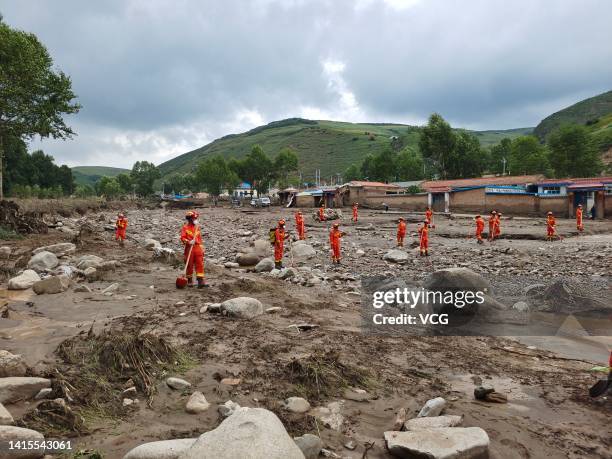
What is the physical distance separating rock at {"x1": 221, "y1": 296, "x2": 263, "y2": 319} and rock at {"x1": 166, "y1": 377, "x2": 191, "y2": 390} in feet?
7.59

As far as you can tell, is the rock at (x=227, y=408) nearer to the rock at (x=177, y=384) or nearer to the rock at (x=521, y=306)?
the rock at (x=177, y=384)

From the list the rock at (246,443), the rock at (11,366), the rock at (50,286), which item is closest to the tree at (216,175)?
the rock at (50,286)

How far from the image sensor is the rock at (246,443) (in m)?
2.31

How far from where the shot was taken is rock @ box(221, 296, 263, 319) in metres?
6.19

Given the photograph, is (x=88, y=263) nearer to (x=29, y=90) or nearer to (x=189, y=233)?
(x=189, y=233)

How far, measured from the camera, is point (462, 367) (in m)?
4.84

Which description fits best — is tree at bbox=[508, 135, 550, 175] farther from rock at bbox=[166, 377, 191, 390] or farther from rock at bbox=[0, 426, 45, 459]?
rock at bbox=[0, 426, 45, 459]

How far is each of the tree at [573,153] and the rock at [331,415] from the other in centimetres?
5216

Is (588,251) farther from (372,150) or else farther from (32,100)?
(372,150)

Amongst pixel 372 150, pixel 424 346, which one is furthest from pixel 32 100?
pixel 372 150

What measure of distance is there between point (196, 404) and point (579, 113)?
124 meters

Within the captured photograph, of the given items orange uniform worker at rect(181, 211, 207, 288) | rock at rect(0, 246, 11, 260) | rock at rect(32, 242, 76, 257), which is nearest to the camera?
orange uniform worker at rect(181, 211, 207, 288)

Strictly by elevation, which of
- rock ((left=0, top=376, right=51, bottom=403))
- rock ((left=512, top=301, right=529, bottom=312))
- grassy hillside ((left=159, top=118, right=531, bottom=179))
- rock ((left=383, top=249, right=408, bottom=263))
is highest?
grassy hillside ((left=159, top=118, right=531, bottom=179))

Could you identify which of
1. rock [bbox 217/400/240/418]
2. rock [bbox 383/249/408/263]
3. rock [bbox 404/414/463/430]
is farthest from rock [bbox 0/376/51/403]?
rock [bbox 383/249/408/263]
